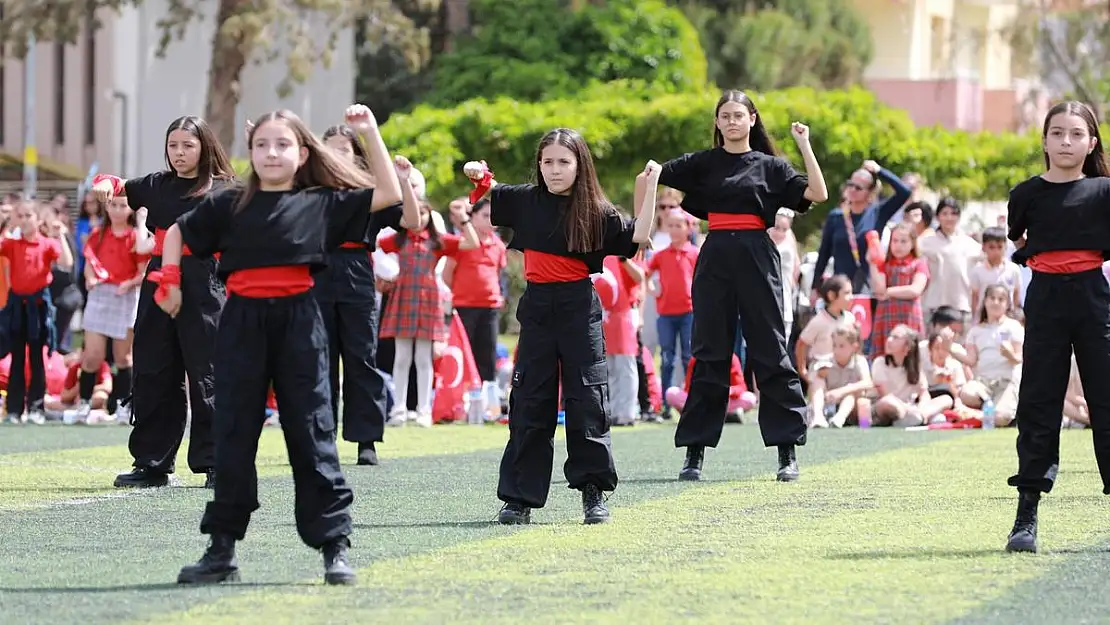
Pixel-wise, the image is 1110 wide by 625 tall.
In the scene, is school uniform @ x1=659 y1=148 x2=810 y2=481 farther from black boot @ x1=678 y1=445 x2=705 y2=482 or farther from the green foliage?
the green foliage

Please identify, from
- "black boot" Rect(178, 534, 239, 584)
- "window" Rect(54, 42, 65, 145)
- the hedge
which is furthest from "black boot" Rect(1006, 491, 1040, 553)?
"window" Rect(54, 42, 65, 145)

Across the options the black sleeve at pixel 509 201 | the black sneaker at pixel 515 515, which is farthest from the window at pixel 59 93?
the black sneaker at pixel 515 515

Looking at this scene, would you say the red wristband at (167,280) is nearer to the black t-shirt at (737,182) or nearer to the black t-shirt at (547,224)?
the black t-shirt at (547,224)

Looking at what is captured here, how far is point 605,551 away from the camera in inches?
323

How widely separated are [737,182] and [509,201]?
80.0 inches

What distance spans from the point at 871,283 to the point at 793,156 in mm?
→ 12510

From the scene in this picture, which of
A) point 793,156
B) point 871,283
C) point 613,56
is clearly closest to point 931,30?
point 613,56

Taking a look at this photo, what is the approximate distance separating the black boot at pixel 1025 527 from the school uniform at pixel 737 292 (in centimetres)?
315

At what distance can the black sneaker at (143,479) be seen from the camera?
36.6 ft

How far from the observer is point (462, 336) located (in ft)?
57.4

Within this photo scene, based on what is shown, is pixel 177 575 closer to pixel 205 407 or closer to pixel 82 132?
pixel 205 407

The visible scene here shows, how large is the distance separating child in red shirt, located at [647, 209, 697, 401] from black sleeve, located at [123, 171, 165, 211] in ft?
24.0

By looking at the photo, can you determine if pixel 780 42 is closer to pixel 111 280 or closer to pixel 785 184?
pixel 111 280

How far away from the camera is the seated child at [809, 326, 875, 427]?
1681 centimetres
